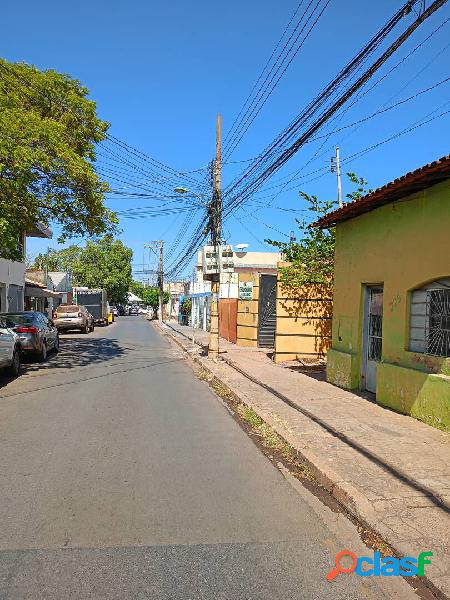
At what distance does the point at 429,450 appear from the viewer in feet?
20.3

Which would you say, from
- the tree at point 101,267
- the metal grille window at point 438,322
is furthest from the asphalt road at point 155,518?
the tree at point 101,267

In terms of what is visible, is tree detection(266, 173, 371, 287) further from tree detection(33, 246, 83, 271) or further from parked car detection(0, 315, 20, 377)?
tree detection(33, 246, 83, 271)

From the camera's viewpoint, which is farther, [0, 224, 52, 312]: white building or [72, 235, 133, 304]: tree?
[72, 235, 133, 304]: tree

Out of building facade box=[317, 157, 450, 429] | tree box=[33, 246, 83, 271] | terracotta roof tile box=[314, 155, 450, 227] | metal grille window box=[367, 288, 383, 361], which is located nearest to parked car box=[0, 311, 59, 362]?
building facade box=[317, 157, 450, 429]

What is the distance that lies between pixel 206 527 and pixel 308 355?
1269 cm

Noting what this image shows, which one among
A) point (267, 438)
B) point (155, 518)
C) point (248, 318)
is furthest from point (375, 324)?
point (248, 318)

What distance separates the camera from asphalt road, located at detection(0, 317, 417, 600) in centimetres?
329

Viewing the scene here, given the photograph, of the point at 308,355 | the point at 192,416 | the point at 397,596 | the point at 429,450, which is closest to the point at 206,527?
the point at 397,596

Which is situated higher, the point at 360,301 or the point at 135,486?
the point at 360,301

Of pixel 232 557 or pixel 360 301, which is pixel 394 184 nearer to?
pixel 360 301

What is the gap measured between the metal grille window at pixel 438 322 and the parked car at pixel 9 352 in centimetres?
865

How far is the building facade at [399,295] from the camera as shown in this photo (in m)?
7.64

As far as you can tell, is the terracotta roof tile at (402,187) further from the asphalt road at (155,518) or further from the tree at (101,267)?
the tree at (101,267)

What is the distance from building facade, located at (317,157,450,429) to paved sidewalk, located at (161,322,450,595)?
1.52ft
